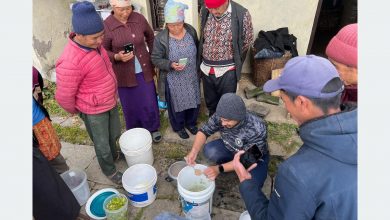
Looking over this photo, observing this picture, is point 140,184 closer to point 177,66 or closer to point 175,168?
point 175,168

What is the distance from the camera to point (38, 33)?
19.2 ft

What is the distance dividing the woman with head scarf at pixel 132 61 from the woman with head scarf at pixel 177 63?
20cm

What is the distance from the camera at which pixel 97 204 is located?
3387mm

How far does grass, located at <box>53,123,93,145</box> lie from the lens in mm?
4734

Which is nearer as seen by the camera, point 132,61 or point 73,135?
point 132,61

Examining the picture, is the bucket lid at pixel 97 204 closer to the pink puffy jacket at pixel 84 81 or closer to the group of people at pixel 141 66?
the group of people at pixel 141 66

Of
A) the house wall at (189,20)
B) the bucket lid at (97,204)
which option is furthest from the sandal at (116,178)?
the house wall at (189,20)

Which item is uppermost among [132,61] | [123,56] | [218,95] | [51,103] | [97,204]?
[123,56]

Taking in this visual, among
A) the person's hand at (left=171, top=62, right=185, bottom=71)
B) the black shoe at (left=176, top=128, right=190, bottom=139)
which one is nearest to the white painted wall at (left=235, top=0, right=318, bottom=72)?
the person's hand at (left=171, top=62, right=185, bottom=71)

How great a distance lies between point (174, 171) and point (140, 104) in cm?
117

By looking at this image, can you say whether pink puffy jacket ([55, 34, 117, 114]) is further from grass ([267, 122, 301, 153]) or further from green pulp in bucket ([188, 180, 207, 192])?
grass ([267, 122, 301, 153])

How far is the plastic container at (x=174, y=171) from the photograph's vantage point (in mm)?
3764

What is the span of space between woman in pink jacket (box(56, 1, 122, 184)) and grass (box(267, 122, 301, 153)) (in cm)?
252

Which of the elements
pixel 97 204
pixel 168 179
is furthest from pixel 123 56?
pixel 97 204
